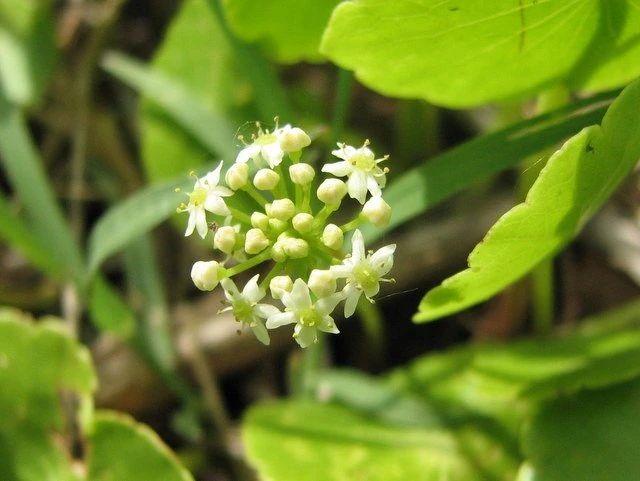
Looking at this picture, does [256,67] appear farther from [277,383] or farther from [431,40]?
[277,383]

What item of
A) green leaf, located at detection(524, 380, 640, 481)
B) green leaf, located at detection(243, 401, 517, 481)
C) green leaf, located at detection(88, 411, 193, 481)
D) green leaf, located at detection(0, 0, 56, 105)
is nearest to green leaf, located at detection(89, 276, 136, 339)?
green leaf, located at detection(88, 411, 193, 481)

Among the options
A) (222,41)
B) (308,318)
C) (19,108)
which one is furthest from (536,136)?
(19,108)

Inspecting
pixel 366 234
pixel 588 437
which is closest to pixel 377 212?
pixel 366 234

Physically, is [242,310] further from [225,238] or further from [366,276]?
[366,276]

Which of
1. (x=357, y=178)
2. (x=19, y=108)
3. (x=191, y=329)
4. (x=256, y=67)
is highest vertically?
(x=19, y=108)

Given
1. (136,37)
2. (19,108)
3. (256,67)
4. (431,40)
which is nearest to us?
(431,40)

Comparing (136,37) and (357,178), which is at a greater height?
(136,37)

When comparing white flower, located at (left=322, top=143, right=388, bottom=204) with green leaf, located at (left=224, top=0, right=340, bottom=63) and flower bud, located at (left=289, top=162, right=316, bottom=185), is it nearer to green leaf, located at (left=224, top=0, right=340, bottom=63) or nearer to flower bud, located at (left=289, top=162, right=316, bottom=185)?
flower bud, located at (left=289, top=162, right=316, bottom=185)
